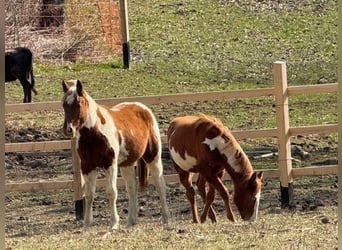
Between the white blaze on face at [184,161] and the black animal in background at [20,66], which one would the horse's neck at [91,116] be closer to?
the white blaze on face at [184,161]

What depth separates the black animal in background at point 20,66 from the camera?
50.3ft

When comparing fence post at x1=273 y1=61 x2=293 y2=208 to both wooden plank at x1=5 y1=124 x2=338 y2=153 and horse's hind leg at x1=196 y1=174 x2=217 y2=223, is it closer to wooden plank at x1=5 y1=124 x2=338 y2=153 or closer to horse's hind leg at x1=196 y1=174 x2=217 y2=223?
wooden plank at x1=5 y1=124 x2=338 y2=153

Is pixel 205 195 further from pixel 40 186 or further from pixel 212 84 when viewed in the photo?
pixel 212 84

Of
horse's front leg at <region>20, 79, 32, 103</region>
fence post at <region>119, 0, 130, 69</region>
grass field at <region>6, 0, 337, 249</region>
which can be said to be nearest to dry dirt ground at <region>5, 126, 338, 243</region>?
grass field at <region>6, 0, 337, 249</region>

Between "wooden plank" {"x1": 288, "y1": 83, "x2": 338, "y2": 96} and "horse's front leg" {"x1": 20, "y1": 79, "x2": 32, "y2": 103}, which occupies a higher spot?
"wooden plank" {"x1": 288, "y1": 83, "x2": 338, "y2": 96}

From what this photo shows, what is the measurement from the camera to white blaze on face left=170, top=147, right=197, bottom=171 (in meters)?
8.41

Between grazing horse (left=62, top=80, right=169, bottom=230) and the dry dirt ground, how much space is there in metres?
0.51

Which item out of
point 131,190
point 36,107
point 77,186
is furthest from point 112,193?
point 36,107

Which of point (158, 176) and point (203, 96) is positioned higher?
point (203, 96)

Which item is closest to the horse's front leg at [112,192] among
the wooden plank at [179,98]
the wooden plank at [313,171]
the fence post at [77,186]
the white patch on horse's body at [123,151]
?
the white patch on horse's body at [123,151]

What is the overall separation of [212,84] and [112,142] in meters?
7.79

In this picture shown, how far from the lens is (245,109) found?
13.6m

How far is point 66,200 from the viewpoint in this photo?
10.0 metres

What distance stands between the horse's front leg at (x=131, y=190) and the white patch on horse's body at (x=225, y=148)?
785 mm
